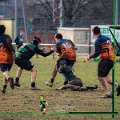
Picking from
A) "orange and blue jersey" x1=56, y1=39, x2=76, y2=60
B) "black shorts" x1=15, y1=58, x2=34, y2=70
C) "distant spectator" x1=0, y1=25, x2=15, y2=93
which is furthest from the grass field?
"orange and blue jersey" x1=56, y1=39, x2=76, y2=60

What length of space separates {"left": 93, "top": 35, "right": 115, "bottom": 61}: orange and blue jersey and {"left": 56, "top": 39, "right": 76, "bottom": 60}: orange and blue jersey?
2861 millimetres

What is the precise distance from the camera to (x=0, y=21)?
149ft

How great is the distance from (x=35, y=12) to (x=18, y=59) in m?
43.7

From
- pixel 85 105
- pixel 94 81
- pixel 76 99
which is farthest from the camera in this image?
pixel 94 81

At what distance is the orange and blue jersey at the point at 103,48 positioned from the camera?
1594cm

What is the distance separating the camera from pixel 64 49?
18922mm

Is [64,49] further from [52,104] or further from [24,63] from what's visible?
[52,104]

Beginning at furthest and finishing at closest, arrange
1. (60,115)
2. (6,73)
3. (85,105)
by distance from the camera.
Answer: (6,73) → (85,105) → (60,115)

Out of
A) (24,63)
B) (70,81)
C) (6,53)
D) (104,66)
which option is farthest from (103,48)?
(24,63)

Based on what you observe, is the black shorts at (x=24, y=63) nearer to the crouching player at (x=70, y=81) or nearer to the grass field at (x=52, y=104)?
the grass field at (x=52, y=104)

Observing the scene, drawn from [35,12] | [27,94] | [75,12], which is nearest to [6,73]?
[27,94]

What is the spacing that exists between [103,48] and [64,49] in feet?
9.82

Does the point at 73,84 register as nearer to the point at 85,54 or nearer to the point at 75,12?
the point at 85,54

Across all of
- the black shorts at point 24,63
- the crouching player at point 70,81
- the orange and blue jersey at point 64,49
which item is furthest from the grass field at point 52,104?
the orange and blue jersey at point 64,49
